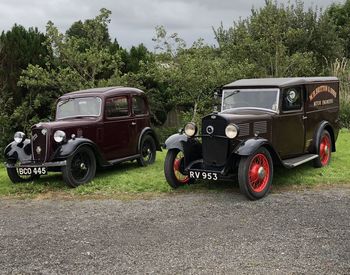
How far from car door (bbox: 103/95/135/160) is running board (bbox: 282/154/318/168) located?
11.3 ft

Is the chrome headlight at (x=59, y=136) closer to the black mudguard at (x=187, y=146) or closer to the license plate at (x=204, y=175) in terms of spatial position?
the black mudguard at (x=187, y=146)

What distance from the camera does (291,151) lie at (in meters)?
8.48

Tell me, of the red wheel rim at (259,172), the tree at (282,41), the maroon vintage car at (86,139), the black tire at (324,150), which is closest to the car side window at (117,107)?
the maroon vintage car at (86,139)

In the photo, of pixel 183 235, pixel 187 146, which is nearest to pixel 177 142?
pixel 187 146

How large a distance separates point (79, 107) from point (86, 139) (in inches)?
47.0

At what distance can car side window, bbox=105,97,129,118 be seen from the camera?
9656mm

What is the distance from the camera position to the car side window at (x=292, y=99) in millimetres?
8266

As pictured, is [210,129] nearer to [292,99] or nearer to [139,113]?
[292,99]

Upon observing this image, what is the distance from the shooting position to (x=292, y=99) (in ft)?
27.8

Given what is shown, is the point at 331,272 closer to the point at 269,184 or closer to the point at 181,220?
the point at 181,220

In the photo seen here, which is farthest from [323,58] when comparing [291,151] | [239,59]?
[291,151]

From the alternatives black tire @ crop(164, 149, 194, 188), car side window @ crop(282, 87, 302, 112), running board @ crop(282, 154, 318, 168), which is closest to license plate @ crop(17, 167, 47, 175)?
black tire @ crop(164, 149, 194, 188)

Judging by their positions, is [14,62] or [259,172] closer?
[259,172]

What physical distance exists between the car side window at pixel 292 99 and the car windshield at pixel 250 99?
0.66 feet
